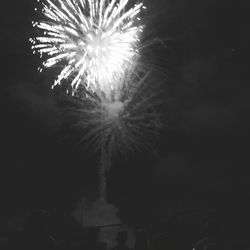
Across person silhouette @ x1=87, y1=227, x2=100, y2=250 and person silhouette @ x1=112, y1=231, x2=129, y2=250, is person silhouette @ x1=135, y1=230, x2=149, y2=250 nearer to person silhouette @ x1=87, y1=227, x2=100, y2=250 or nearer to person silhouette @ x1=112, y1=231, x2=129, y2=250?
person silhouette @ x1=112, y1=231, x2=129, y2=250

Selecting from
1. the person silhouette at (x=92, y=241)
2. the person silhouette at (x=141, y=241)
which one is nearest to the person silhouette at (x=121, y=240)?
the person silhouette at (x=141, y=241)

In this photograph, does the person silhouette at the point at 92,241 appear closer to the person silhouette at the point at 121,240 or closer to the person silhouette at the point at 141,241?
the person silhouette at the point at 121,240

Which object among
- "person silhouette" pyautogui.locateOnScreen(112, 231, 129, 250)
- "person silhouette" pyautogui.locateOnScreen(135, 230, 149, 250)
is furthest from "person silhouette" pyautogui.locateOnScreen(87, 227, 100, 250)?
"person silhouette" pyautogui.locateOnScreen(135, 230, 149, 250)

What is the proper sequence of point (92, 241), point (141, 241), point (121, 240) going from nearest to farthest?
point (92, 241) < point (141, 241) < point (121, 240)

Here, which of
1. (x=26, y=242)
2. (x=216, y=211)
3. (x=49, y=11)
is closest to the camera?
(x=26, y=242)

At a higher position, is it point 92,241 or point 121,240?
point 121,240

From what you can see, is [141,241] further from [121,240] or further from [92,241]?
[92,241]

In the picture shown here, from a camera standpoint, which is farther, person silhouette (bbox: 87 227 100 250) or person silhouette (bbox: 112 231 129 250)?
person silhouette (bbox: 112 231 129 250)

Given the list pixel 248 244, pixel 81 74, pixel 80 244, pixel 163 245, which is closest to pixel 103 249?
pixel 80 244

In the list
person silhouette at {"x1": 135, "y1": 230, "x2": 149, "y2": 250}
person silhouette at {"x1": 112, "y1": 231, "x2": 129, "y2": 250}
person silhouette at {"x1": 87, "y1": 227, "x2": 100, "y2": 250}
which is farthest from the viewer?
person silhouette at {"x1": 112, "y1": 231, "x2": 129, "y2": 250}

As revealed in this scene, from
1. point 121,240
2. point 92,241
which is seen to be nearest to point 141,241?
point 121,240

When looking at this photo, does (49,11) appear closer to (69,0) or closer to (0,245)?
(69,0)
